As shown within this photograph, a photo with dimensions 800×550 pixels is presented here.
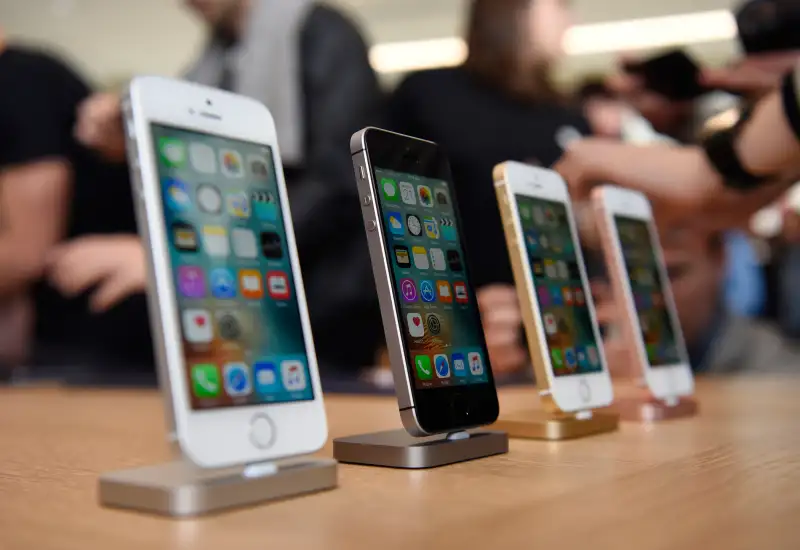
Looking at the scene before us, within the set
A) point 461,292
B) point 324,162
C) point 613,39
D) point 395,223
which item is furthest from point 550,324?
point 613,39

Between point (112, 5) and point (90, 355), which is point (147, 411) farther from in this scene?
point (112, 5)

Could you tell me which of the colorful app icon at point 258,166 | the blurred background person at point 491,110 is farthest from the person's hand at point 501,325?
the colorful app icon at point 258,166

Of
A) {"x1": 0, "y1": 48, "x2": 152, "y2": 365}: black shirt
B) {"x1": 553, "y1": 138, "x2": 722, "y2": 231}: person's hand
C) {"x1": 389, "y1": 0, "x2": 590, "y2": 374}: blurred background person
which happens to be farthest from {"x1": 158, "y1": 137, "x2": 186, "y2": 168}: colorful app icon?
{"x1": 0, "y1": 48, "x2": 152, "y2": 365}: black shirt

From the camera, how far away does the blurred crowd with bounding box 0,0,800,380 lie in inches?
75.2

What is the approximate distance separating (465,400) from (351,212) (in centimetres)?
125

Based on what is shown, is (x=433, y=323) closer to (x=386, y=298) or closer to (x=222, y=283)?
(x=386, y=298)

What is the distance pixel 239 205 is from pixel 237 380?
5.2 inches

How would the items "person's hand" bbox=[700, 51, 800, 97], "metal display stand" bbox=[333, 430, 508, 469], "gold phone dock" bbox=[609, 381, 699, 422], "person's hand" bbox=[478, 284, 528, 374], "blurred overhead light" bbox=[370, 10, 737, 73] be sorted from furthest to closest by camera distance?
1. "blurred overhead light" bbox=[370, 10, 737, 73]
2. "person's hand" bbox=[478, 284, 528, 374]
3. "person's hand" bbox=[700, 51, 800, 97]
4. "gold phone dock" bbox=[609, 381, 699, 422]
5. "metal display stand" bbox=[333, 430, 508, 469]

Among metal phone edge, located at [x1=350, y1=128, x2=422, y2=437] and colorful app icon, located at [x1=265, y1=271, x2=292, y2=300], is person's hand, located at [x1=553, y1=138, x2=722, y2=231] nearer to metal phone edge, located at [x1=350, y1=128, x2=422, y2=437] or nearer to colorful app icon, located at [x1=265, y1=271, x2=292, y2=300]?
metal phone edge, located at [x1=350, y1=128, x2=422, y2=437]

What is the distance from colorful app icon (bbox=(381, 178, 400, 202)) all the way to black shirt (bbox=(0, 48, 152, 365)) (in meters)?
1.36

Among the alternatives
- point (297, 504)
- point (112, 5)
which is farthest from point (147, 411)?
point (112, 5)

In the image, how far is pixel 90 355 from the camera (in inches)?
80.3

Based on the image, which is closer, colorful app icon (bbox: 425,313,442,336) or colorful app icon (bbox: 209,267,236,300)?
colorful app icon (bbox: 209,267,236,300)

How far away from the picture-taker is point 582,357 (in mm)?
1002
